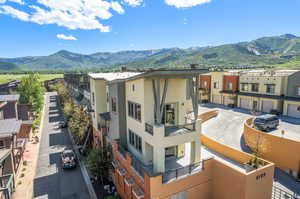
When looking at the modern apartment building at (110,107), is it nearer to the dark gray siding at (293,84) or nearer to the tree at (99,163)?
the tree at (99,163)

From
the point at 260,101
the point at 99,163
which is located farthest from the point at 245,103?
the point at 99,163

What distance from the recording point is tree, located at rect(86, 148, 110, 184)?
15.4 metres

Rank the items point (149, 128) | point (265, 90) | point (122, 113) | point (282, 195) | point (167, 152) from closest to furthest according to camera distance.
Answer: point (149, 128), point (282, 195), point (167, 152), point (122, 113), point (265, 90)

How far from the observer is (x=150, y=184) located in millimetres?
10031

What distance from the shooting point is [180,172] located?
453 inches

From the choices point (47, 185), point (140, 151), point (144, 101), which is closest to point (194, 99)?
point (144, 101)

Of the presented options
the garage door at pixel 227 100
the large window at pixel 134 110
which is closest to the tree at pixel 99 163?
the large window at pixel 134 110

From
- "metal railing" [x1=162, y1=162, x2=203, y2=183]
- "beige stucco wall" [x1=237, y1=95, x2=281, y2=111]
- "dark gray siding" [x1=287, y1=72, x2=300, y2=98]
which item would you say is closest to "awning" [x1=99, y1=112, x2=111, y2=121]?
"metal railing" [x1=162, y1=162, x2=203, y2=183]

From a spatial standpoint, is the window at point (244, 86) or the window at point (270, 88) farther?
the window at point (244, 86)

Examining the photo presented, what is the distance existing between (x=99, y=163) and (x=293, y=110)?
3118cm

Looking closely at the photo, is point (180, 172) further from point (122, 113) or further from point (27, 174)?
point (27, 174)

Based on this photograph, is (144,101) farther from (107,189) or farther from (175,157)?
(107,189)

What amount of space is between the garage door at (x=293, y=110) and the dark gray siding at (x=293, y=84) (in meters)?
2.03

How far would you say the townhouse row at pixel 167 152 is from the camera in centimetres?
1080
